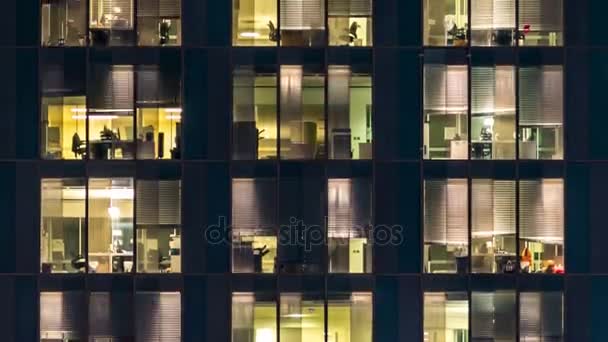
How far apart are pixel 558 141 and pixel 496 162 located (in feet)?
6.41

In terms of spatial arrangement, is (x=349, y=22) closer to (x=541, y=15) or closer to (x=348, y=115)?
(x=348, y=115)

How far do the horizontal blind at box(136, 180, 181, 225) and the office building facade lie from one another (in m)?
0.05

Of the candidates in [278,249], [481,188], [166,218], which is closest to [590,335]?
[481,188]

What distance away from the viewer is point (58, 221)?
51.1 metres

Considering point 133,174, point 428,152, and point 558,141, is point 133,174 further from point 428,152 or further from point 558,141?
point 558,141

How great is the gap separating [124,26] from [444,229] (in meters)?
10.9

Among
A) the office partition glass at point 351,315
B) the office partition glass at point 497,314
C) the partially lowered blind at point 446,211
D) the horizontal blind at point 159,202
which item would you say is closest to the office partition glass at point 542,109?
the partially lowered blind at point 446,211

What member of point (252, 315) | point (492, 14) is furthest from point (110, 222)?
point (492, 14)

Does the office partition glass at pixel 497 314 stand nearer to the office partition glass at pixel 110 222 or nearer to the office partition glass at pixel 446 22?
the office partition glass at pixel 446 22

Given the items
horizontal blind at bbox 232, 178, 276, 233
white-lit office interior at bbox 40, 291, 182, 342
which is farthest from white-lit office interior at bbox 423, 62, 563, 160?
white-lit office interior at bbox 40, 291, 182, 342

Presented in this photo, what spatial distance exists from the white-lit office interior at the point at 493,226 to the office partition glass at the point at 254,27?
20.3ft

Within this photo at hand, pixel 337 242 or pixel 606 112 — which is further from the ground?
pixel 606 112

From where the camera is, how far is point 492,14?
51.4 m

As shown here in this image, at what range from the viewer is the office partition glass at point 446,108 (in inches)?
2013
